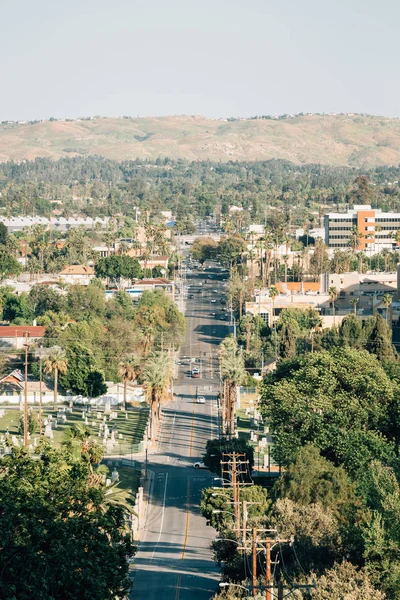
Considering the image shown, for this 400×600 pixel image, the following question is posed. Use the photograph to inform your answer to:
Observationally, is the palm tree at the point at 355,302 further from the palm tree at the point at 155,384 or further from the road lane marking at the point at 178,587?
the road lane marking at the point at 178,587

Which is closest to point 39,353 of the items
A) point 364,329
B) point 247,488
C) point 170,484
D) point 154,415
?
point 154,415

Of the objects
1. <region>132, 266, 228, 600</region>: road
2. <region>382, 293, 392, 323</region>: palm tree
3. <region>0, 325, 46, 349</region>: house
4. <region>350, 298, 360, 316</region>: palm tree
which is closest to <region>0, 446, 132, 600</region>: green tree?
<region>132, 266, 228, 600</region>: road

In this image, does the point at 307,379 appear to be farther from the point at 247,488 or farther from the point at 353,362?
the point at 247,488

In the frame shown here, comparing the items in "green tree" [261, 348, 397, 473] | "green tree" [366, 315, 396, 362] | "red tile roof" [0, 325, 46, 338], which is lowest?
"red tile roof" [0, 325, 46, 338]

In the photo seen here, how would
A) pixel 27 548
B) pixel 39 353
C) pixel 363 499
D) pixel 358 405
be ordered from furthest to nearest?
pixel 39 353 → pixel 358 405 → pixel 363 499 → pixel 27 548

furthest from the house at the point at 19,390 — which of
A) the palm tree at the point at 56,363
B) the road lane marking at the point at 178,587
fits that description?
the road lane marking at the point at 178,587

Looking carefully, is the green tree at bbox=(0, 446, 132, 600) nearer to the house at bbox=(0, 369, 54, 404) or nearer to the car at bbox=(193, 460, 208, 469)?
the car at bbox=(193, 460, 208, 469)

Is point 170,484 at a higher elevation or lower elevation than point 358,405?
lower
